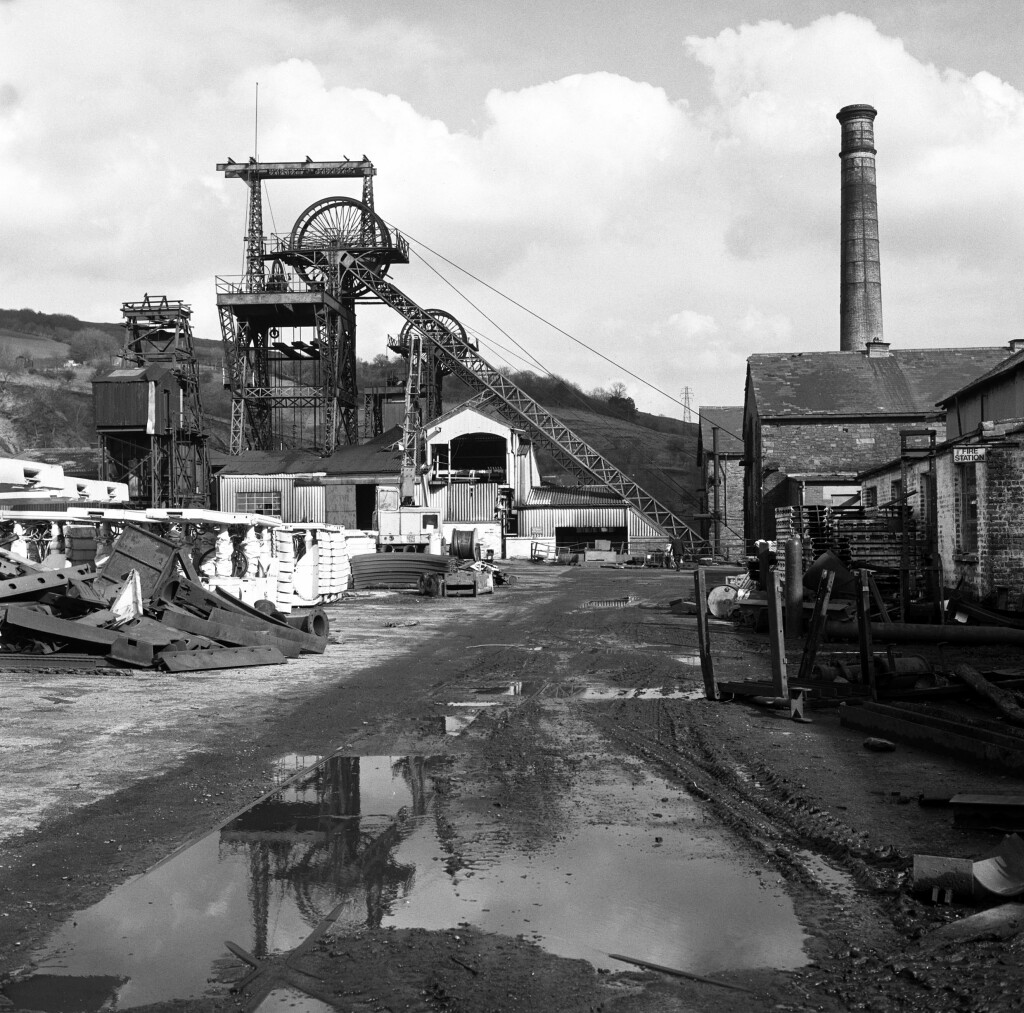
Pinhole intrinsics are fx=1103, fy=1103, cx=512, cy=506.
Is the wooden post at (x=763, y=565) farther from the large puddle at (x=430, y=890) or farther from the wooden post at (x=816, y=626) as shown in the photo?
the large puddle at (x=430, y=890)

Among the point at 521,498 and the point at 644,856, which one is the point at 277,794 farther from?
the point at 521,498

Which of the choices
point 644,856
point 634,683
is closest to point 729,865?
point 644,856

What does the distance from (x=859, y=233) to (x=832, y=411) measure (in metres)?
11.4

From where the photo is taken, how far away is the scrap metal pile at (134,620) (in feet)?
42.7

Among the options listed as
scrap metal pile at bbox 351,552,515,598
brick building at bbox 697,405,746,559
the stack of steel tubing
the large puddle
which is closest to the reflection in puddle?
the large puddle

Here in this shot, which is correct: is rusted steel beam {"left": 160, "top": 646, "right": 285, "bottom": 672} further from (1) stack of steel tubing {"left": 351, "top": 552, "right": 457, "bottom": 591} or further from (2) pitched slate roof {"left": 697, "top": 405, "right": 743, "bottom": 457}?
(2) pitched slate roof {"left": 697, "top": 405, "right": 743, "bottom": 457}

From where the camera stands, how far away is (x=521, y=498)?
2292 inches

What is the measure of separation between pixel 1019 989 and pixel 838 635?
12.3 metres

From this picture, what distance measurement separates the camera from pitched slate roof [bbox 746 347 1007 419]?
1748 inches

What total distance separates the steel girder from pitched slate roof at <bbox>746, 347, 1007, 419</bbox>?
930 cm

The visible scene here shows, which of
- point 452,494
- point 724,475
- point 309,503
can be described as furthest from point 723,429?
point 309,503

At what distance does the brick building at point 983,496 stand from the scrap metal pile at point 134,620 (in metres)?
11.3

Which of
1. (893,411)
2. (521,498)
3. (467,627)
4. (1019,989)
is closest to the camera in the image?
(1019,989)

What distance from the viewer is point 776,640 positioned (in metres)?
10.2
